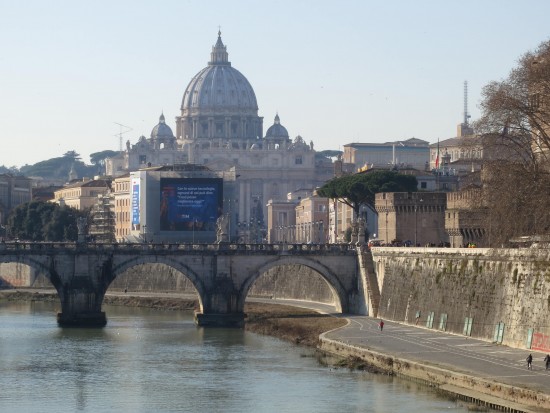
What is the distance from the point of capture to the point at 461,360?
66500 millimetres

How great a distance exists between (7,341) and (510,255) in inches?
1001

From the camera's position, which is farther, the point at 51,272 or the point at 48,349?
the point at 51,272

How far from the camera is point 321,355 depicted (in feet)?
254

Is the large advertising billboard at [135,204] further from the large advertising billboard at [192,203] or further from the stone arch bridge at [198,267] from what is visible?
the stone arch bridge at [198,267]

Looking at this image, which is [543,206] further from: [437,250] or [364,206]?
[364,206]

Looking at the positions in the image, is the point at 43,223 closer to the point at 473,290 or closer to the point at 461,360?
the point at 473,290

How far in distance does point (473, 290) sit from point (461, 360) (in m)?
9.68

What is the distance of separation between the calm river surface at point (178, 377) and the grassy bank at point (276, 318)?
3.63 feet

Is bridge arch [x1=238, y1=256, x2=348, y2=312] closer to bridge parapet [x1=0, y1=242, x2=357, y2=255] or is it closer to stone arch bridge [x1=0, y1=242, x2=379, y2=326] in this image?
stone arch bridge [x1=0, y1=242, x2=379, y2=326]

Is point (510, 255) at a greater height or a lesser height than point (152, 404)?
greater

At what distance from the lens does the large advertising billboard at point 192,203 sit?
13788 centimetres

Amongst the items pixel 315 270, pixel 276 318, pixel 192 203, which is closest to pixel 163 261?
pixel 276 318

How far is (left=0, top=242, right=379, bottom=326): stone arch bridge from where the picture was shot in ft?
318

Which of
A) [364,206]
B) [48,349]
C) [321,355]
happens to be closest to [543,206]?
[321,355]
